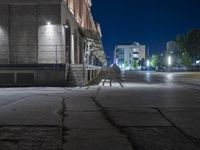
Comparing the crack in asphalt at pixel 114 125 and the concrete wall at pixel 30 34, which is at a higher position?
the concrete wall at pixel 30 34

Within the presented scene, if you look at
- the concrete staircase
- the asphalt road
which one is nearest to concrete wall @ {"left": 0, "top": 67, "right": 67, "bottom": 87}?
the concrete staircase

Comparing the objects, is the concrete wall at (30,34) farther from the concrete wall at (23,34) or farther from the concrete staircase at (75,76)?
the concrete staircase at (75,76)

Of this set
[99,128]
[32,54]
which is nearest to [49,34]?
[32,54]

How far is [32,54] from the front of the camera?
90.1ft

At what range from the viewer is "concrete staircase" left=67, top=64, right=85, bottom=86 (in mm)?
25009

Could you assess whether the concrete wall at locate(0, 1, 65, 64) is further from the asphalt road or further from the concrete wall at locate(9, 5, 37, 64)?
the asphalt road

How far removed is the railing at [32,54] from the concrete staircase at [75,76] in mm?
1701

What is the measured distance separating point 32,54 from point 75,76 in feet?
13.8

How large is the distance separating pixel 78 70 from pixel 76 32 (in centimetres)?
1191

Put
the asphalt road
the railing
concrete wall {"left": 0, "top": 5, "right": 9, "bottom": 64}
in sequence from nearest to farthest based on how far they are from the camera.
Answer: the asphalt road < the railing < concrete wall {"left": 0, "top": 5, "right": 9, "bottom": 64}

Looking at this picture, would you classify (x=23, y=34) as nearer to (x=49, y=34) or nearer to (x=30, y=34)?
(x=30, y=34)

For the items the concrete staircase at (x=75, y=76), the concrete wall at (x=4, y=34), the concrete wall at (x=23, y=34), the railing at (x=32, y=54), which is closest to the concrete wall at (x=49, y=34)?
the railing at (x=32, y=54)

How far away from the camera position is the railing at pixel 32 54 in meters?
27.2

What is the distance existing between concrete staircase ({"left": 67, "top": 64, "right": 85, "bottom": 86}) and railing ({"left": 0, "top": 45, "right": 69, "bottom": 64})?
170 cm
